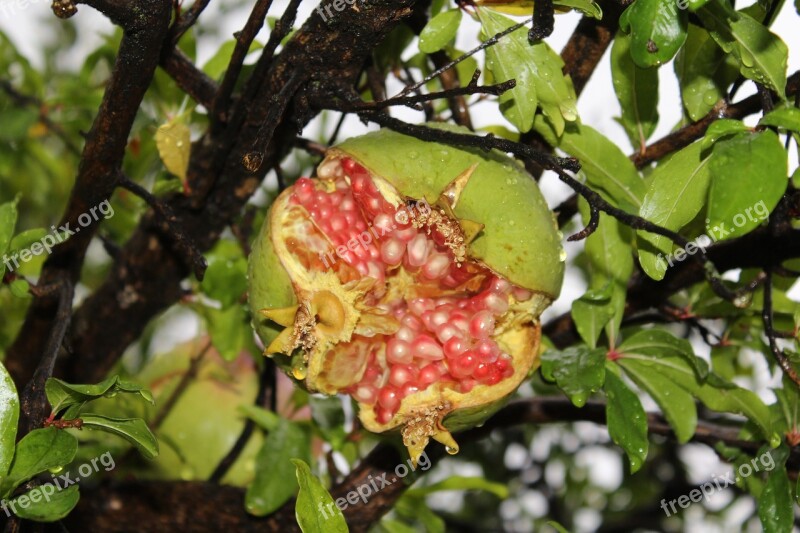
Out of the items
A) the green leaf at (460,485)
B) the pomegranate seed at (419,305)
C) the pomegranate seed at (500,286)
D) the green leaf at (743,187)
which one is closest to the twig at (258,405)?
the green leaf at (460,485)

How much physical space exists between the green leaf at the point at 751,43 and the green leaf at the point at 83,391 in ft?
2.20

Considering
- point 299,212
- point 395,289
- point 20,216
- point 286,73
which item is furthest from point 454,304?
point 20,216

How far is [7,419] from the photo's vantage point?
773 millimetres

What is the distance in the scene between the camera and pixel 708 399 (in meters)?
1.10

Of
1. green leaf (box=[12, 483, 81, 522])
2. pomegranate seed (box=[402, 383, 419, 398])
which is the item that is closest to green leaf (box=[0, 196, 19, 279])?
green leaf (box=[12, 483, 81, 522])

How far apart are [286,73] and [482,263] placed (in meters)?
0.31

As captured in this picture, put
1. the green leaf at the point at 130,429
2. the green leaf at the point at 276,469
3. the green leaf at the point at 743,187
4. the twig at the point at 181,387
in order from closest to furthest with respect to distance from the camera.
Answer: the green leaf at the point at 743,187
the green leaf at the point at 130,429
the green leaf at the point at 276,469
the twig at the point at 181,387

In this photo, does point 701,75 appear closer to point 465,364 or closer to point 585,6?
point 585,6

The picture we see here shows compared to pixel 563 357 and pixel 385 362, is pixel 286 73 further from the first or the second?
pixel 563 357

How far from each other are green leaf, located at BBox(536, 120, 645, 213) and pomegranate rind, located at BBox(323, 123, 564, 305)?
0.13m

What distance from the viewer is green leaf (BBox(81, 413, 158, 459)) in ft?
2.76

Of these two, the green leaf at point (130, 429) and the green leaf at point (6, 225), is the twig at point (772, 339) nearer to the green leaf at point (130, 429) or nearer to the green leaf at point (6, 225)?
the green leaf at point (130, 429)

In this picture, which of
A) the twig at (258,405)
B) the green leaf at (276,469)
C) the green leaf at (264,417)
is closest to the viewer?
the green leaf at (276,469)

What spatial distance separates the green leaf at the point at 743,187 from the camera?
2.43 ft
